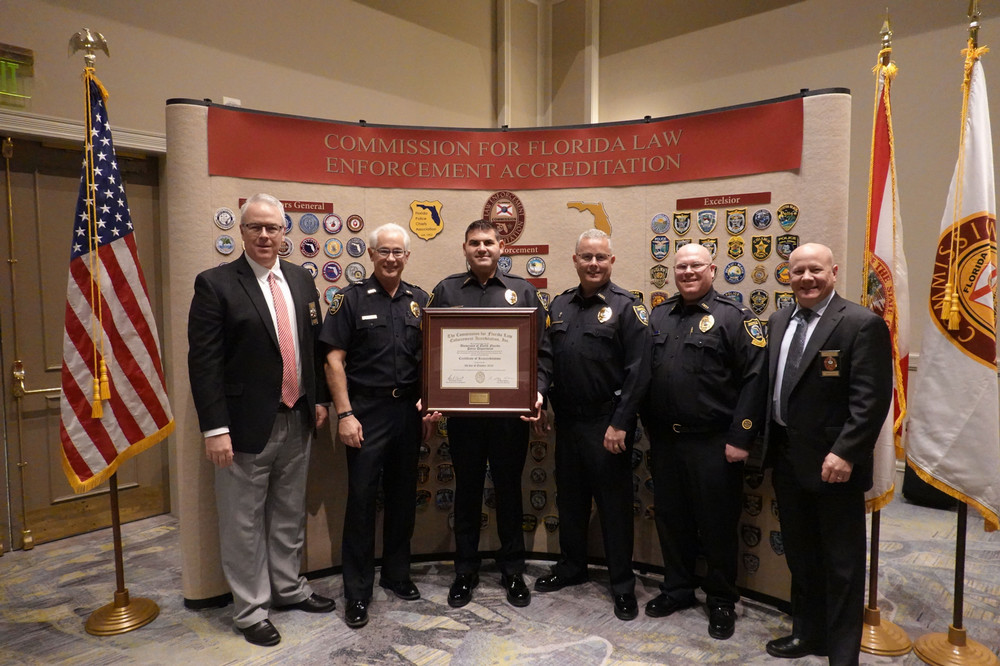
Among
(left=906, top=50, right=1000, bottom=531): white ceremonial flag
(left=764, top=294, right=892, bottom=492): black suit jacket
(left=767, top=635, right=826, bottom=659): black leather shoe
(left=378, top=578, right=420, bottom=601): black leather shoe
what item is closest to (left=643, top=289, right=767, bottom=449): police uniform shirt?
(left=764, top=294, right=892, bottom=492): black suit jacket

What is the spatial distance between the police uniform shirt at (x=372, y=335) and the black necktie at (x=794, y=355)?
1.66 metres

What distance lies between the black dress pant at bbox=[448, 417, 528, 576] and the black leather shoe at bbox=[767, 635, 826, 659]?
1220mm

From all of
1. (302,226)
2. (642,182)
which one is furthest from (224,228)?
(642,182)

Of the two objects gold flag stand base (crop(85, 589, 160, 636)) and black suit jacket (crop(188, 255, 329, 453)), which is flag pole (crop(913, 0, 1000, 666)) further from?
gold flag stand base (crop(85, 589, 160, 636))

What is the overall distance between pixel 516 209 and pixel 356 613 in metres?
2.27

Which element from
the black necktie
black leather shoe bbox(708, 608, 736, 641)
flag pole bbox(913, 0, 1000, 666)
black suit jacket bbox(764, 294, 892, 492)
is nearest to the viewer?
black suit jacket bbox(764, 294, 892, 492)

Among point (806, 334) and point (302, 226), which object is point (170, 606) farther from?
point (806, 334)

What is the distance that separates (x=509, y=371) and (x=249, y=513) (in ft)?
4.43

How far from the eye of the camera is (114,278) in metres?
3.11

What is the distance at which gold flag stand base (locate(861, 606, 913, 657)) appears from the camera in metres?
2.84

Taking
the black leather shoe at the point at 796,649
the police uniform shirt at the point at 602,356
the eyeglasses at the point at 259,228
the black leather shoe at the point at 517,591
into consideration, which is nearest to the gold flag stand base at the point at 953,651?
the black leather shoe at the point at 796,649

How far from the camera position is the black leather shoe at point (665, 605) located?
314 centimetres

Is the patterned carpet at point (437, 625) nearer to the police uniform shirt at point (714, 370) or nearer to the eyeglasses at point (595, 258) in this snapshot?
the police uniform shirt at point (714, 370)

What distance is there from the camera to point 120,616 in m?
3.12
